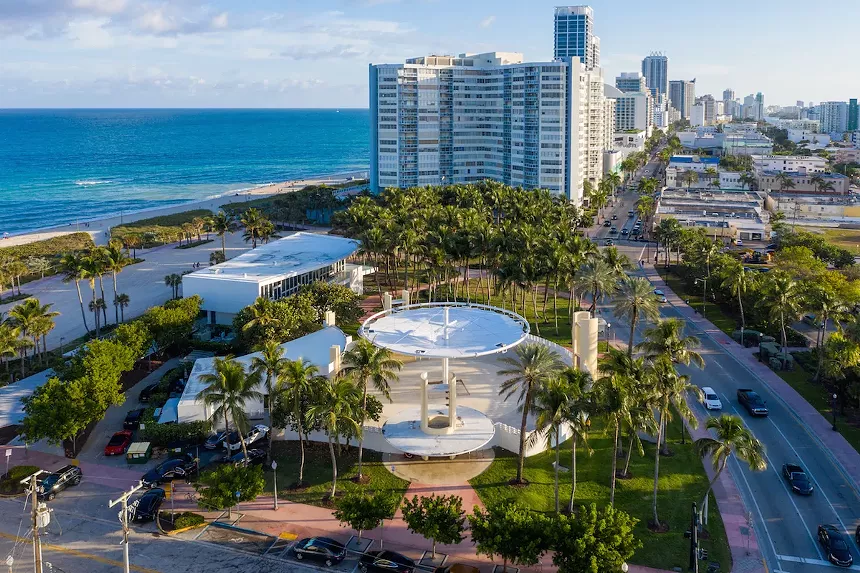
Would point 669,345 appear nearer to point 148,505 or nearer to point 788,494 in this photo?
point 788,494

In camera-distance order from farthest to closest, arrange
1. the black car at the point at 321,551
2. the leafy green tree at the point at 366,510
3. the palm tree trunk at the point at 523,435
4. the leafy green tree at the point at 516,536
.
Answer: the palm tree trunk at the point at 523,435 → the leafy green tree at the point at 366,510 → the black car at the point at 321,551 → the leafy green tree at the point at 516,536

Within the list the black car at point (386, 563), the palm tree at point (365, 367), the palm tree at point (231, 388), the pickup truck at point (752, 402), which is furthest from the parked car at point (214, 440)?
the pickup truck at point (752, 402)

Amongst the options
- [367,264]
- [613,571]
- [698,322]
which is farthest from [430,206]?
[613,571]

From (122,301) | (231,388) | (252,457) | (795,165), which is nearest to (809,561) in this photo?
(231,388)

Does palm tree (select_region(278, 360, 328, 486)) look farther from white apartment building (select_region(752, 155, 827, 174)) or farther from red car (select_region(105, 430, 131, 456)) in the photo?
white apartment building (select_region(752, 155, 827, 174))

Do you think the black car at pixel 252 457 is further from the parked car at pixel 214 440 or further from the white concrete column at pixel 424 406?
A: the white concrete column at pixel 424 406

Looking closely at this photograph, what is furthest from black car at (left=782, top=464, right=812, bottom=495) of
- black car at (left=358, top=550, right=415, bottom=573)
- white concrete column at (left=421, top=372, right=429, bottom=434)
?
black car at (left=358, top=550, right=415, bottom=573)

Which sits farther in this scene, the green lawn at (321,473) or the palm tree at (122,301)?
the palm tree at (122,301)
